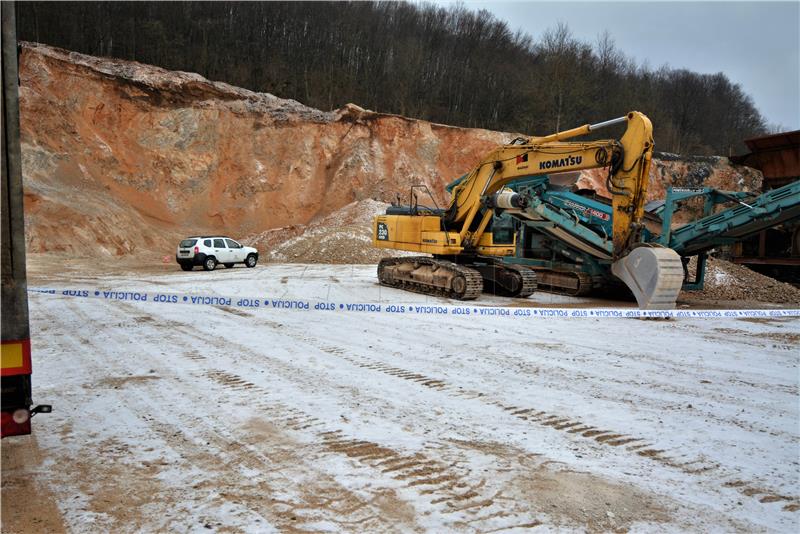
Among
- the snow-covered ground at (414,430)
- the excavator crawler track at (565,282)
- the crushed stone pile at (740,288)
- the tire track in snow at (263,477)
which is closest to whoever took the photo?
the tire track in snow at (263,477)

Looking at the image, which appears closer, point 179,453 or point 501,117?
point 179,453

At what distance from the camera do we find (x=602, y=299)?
15117 mm

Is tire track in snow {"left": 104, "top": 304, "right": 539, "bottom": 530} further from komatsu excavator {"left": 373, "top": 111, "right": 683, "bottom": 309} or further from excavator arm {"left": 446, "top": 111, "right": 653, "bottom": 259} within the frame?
excavator arm {"left": 446, "top": 111, "right": 653, "bottom": 259}

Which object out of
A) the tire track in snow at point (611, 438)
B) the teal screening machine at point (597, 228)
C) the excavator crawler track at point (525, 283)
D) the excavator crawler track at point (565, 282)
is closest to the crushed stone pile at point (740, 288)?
the teal screening machine at point (597, 228)

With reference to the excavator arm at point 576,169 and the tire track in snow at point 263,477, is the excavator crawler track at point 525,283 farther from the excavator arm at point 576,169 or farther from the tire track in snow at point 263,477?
the tire track in snow at point 263,477

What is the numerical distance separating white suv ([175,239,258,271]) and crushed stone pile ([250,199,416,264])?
11.8ft

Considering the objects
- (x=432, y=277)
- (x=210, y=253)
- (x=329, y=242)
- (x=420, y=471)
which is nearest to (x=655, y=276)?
(x=432, y=277)

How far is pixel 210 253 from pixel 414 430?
63.3ft

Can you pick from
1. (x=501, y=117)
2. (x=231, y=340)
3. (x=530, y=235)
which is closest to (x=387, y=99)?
(x=501, y=117)

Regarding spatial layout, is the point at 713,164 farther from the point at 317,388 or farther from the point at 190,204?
the point at 317,388

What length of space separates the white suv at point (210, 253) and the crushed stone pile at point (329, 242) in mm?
3583

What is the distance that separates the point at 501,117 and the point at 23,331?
Result: 2004 inches

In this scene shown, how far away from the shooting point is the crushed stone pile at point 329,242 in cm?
2680

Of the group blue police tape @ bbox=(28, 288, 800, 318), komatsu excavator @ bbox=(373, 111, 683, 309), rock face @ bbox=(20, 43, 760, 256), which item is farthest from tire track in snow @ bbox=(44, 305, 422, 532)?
rock face @ bbox=(20, 43, 760, 256)
